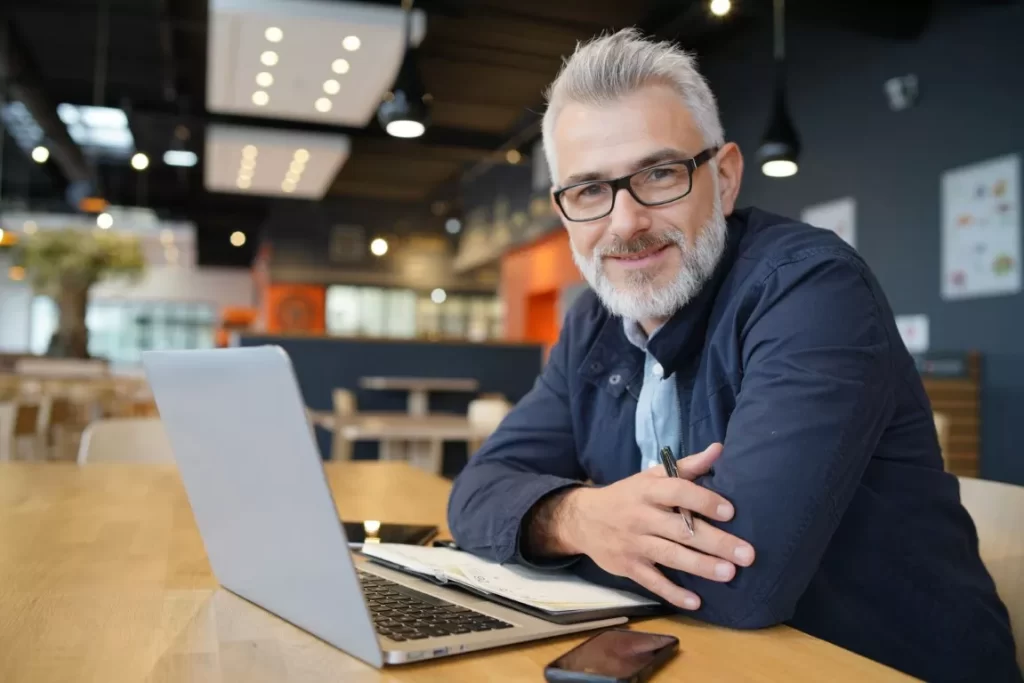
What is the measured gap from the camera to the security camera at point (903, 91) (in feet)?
17.2

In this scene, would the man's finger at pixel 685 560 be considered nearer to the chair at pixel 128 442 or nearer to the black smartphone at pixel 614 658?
the black smartphone at pixel 614 658

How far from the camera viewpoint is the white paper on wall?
5.18 m

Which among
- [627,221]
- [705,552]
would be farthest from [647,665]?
[627,221]

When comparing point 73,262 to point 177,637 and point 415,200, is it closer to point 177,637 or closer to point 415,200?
point 415,200

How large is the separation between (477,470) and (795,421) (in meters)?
0.52

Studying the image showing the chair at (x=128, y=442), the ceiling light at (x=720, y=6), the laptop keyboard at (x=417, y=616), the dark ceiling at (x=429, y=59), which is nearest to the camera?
the laptop keyboard at (x=417, y=616)

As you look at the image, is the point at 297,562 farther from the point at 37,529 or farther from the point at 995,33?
the point at 995,33

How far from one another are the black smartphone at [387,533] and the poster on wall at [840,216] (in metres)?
5.01

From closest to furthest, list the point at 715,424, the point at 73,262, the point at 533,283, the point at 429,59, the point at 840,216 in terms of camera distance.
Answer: the point at 715,424, the point at 840,216, the point at 429,59, the point at 73,262, the point at 533,283

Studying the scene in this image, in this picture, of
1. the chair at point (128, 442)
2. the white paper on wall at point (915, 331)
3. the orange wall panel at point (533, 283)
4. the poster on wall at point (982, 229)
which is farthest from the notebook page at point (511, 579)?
the orange wall panel at point (533, 283)

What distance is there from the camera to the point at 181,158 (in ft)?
41.4

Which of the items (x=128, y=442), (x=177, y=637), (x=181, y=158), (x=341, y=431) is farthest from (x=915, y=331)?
(x=181, y=158)

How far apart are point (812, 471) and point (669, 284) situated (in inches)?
15.0

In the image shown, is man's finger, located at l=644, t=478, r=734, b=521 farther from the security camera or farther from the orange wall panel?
the orange wall panel
